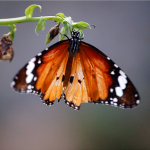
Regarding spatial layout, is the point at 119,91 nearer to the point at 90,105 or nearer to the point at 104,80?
the point at 104,80

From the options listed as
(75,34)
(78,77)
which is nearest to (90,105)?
(78,77)

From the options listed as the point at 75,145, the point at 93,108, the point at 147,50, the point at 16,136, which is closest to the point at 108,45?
the point at 147,50

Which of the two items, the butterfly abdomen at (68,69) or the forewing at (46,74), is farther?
the butterfly abdomen at (68,69)

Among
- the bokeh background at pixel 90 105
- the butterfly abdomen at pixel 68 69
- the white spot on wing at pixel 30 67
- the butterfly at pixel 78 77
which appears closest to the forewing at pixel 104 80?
→ the butterfly at pixel 78 77

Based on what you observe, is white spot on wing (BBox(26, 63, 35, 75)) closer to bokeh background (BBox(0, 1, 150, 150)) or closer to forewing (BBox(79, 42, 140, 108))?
forewing (BBox(79, 42, 140, 108))

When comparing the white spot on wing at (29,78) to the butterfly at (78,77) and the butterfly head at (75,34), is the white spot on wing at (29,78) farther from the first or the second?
the butterfly head at (75,34)

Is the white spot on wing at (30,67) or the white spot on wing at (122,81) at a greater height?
the white spot on wing at (30,67)

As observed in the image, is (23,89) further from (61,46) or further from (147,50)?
(147,50)
